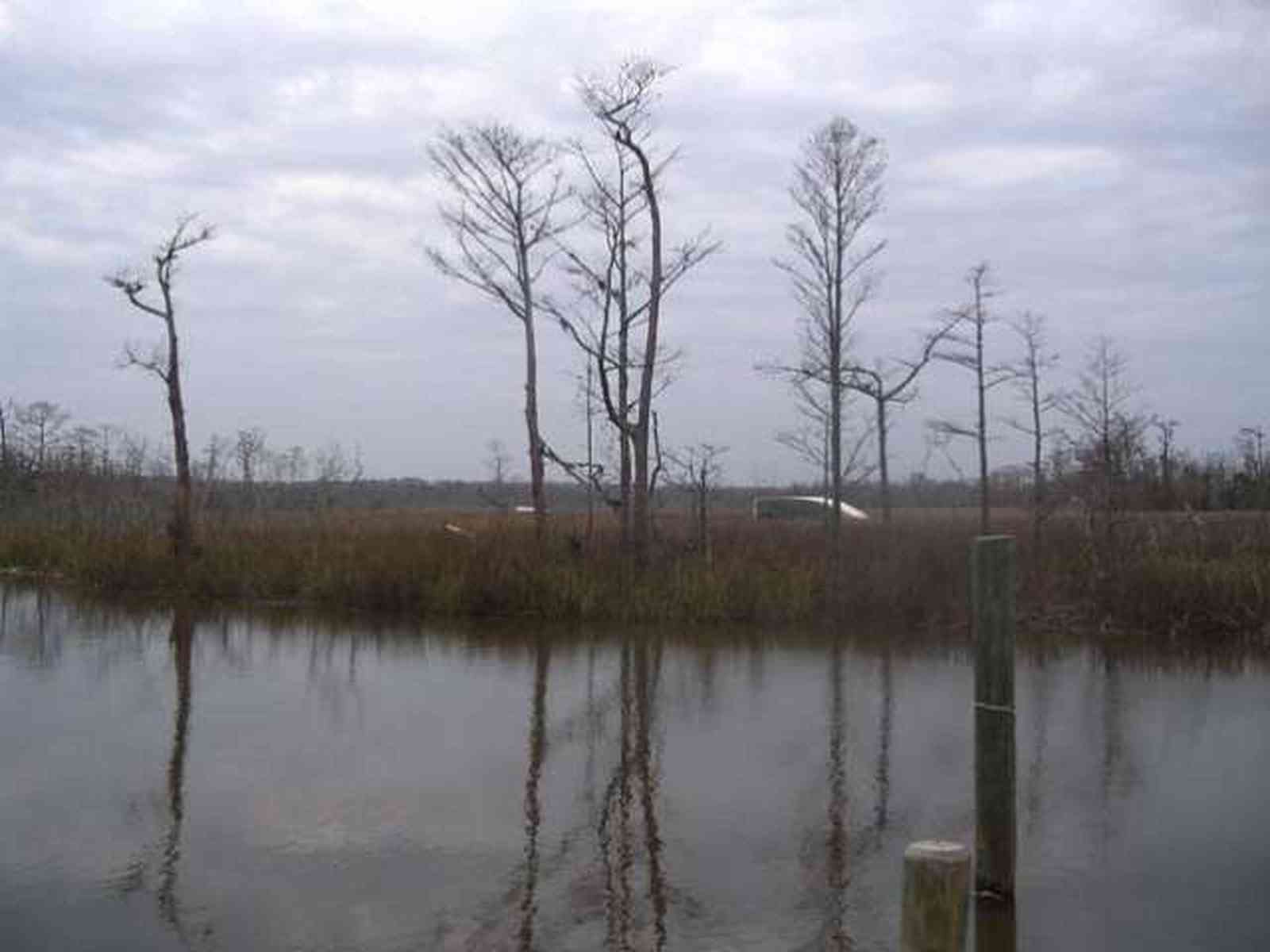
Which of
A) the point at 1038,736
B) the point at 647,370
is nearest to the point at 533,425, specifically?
the point at 647,370

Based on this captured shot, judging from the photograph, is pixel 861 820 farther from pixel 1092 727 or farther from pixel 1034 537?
pixel 1034 537

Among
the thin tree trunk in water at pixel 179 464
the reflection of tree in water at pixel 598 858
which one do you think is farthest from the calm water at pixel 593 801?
the thin tree trunk in water at pixel 179 464

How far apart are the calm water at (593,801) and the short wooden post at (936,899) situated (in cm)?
151

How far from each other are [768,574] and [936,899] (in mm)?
15918

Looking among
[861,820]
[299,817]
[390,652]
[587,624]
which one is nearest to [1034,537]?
[587,624]

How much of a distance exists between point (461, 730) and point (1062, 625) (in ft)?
34.0

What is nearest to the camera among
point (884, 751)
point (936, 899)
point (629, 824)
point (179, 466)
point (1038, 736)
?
point (936, 899)

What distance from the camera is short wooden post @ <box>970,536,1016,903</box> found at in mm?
6961

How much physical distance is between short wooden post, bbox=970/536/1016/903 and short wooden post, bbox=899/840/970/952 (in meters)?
1.85

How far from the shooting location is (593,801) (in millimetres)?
9391

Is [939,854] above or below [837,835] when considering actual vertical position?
above

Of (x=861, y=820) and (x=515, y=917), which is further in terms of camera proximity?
(x=861, y=820)

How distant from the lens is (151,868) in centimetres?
772

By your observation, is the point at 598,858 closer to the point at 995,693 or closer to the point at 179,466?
the point at 995,693
